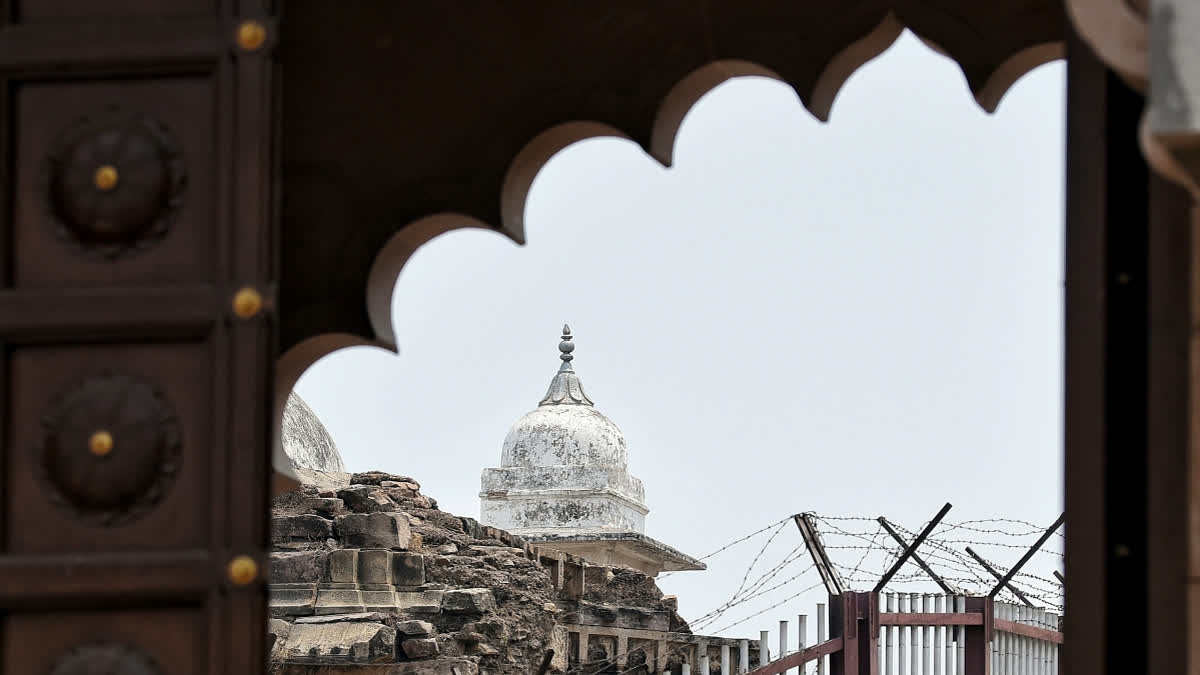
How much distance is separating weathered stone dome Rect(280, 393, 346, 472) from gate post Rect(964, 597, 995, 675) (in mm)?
5132

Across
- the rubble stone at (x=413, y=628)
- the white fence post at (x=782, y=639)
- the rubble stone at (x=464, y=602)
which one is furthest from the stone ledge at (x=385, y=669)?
the white fence post at (x=782, y=639)

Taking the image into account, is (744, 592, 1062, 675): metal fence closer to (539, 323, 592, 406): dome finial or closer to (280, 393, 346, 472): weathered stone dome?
(280, 393, 346, 472): weathered stone dome

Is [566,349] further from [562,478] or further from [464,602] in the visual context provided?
[464,602]

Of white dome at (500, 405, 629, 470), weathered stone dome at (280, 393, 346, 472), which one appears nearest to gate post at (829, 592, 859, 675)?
weathered stone dome at (280, 393, 346, 472)

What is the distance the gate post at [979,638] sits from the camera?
14.6 metres

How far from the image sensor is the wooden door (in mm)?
2828

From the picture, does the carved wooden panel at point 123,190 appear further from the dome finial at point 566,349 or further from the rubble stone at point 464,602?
the dome finial at point 566,349

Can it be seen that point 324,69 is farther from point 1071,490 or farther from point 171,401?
point 1071,490

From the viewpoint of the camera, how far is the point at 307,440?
658 inches

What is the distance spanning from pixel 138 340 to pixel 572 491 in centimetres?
1874

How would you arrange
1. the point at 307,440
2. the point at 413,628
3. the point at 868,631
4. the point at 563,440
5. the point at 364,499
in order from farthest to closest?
the point at 563,440
the point at 307,440
the point at 868,631
the point at 364,499
the point at 413,628

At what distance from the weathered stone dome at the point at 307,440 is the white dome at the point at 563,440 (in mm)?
4751

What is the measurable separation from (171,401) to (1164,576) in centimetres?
139

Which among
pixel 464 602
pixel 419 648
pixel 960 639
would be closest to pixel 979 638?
pixel 960 639
